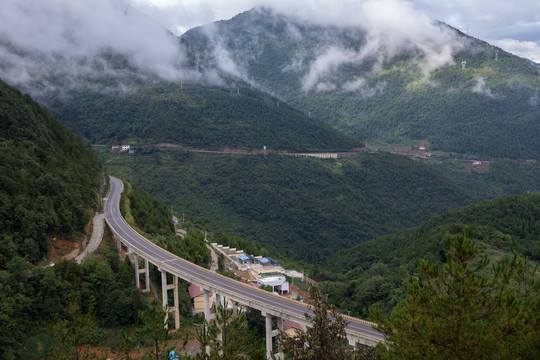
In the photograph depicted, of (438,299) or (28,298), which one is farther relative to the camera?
(28,298)

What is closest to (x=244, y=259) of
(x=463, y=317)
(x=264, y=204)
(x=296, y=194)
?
(x=264, y=204)

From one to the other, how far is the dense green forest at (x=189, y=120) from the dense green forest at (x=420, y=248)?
5557 centimetres

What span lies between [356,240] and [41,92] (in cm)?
8332

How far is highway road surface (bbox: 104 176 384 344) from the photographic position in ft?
87.0

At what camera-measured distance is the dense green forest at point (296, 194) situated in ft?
271

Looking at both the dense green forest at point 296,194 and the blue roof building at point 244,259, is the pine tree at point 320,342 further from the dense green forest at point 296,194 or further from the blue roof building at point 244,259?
the dense green forest at point 296,194

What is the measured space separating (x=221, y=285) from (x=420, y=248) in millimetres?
24935

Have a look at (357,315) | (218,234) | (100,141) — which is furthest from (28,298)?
(100,141)

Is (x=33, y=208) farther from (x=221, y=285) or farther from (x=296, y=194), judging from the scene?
(x=296, y=194)

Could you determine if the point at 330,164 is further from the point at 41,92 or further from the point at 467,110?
the point at 467,110

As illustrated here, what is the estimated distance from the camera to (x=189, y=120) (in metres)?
114

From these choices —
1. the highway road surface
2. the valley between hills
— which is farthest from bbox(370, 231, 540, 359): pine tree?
the highway road surface

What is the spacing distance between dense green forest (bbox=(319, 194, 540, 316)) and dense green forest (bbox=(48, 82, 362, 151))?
55568 mm

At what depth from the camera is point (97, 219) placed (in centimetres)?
4609
